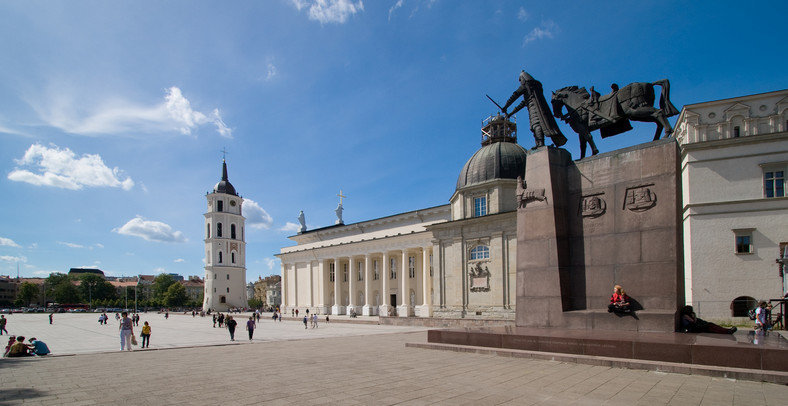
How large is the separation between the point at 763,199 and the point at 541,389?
31524 millimetres

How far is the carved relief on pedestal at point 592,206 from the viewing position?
43.9 ft

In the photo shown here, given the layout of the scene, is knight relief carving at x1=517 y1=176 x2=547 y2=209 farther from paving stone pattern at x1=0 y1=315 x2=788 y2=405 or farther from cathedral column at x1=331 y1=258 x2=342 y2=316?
cathedral column at x1=331 y1=258 x2=342 y2=316

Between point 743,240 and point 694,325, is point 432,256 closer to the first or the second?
point 743,240

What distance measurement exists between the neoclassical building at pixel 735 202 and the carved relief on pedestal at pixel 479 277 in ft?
50.5

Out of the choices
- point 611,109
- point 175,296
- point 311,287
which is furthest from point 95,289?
point 611,109

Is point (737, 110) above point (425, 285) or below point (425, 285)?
above

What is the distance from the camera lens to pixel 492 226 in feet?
135

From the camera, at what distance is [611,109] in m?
14.0

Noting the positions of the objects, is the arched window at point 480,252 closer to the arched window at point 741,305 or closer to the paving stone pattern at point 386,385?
the arched window at point 741,305

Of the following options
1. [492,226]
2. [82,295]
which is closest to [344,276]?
[492,226]

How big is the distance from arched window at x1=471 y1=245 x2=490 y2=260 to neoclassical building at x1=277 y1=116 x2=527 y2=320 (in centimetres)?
9

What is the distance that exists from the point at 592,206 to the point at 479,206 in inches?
1286

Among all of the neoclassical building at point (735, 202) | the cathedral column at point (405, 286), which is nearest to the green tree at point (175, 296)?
the cathedral column at point (405, 286)

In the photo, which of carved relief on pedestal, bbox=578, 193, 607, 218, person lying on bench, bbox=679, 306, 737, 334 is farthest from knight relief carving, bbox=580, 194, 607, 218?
person lying on bench, bbox=679, 306, 737, 334
